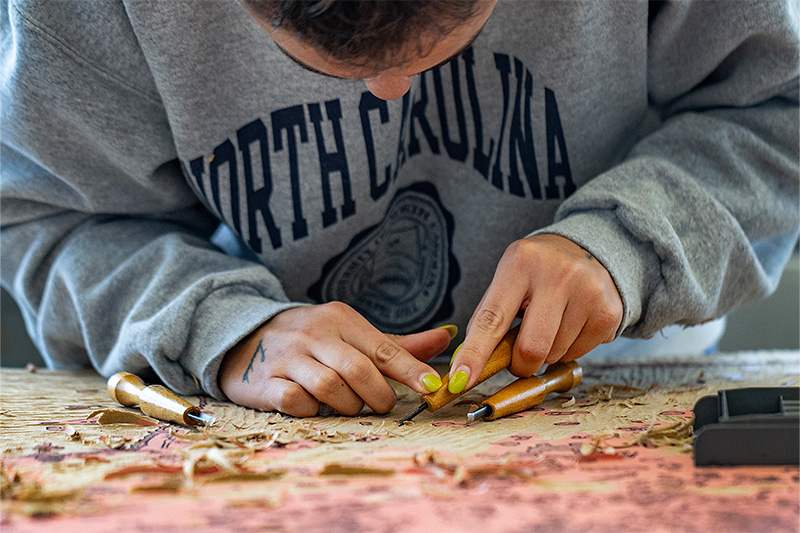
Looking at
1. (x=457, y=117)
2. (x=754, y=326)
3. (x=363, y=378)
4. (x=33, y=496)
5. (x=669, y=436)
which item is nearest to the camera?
(x=33, y=496)

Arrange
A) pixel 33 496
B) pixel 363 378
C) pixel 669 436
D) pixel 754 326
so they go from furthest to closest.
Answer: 1. pixel 754 326
2. pixel 363 378
3. pixel 669 436
4. pixel 33 496

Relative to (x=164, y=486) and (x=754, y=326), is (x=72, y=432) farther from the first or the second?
(x=754, y=326)

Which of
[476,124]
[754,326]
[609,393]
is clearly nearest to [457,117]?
[476,124]

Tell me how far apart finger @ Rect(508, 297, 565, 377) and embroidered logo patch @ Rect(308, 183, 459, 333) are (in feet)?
1.08

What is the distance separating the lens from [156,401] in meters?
0.71

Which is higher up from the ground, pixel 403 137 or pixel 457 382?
pixel 403 137

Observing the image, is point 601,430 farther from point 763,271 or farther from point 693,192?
point 763,271

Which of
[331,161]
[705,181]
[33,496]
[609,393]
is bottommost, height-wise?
[609,393]

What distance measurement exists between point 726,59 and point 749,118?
87mm

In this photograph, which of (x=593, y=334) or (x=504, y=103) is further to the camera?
(x=504, y=103)

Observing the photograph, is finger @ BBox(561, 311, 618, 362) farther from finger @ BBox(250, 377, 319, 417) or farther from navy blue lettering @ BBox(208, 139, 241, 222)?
navy blue lettering @ BBox(208, 139, 241, 222)

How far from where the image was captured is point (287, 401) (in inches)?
27.6

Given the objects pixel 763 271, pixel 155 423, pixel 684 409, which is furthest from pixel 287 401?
pixel 763 271

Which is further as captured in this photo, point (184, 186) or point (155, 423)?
point (184, 186)
